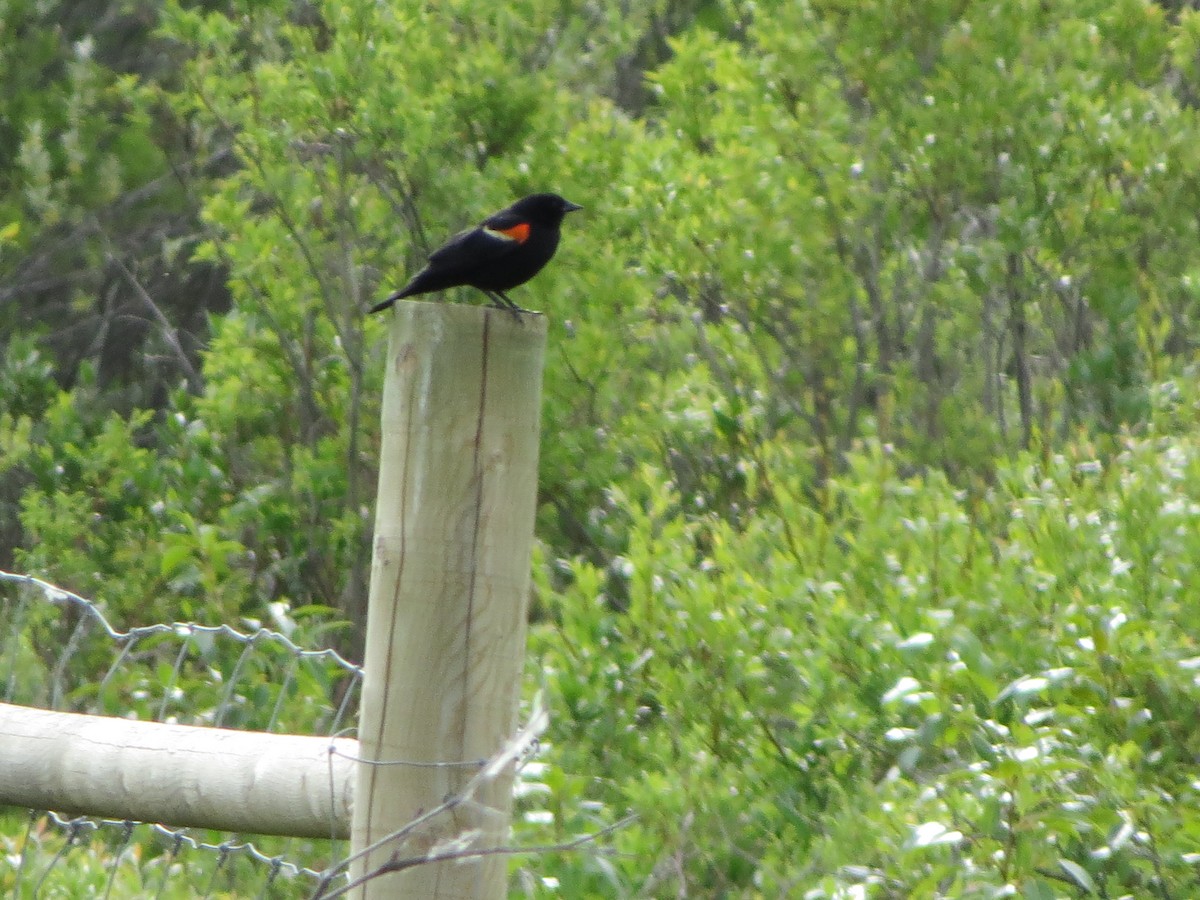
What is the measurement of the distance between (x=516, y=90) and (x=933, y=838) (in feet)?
16.2

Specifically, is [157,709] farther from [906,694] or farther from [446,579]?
[446,579]

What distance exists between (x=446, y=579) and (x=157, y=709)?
14.5 feet

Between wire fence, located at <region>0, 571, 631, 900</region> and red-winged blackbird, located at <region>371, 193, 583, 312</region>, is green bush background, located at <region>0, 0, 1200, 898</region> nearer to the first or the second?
wire fence, located at <region>0, 571, 631, 900</region>

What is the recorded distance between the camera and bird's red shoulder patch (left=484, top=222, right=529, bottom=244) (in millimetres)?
4539

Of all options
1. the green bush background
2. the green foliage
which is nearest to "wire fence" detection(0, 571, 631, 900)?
the green bush background

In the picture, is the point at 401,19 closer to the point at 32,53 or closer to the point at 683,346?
the point at 683,346

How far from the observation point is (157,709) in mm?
6230

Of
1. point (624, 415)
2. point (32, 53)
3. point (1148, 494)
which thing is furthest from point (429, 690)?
point (32, 53)

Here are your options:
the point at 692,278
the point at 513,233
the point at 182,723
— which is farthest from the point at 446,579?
the point at 692,278

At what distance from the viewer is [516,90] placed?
7.25 m

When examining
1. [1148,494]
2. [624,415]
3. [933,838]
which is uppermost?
[624,415]

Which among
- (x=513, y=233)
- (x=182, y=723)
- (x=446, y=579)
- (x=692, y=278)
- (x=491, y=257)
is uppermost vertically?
(x=692, y=278)

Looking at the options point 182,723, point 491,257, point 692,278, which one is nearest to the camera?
point 491,257

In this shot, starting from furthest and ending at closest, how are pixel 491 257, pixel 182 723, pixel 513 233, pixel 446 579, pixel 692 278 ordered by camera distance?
pixel 692 278
pixel 182 723
pixel 513 233
pixel 491 257
pixel 446 579
